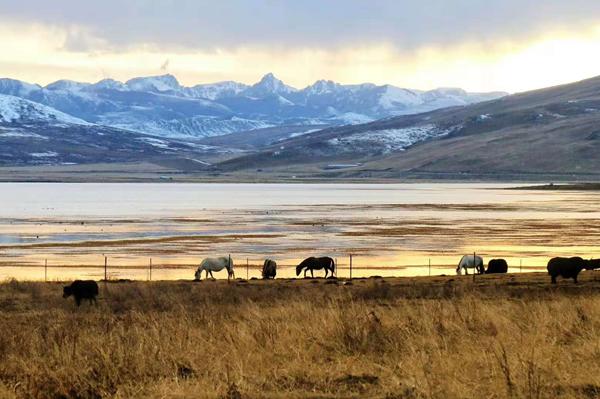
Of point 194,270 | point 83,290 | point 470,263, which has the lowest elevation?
point 83,290

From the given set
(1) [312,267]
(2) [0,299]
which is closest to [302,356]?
(2) [0,299]

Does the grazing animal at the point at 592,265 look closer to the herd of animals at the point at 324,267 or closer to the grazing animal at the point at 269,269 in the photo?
the herd of animals at the point at 324,267

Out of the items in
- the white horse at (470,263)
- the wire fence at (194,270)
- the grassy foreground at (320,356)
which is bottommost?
the grassy foreground at (320,356)

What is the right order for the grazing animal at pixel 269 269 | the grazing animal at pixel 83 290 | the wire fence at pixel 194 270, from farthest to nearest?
1. the wire fence at pixel 194 270
2. the grazing animal at pixel 269 269
3. the grazing animal at pixel 83 290

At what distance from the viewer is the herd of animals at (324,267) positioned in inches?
1136

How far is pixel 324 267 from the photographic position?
43.8 meters

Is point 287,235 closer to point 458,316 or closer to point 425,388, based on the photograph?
point 458,316

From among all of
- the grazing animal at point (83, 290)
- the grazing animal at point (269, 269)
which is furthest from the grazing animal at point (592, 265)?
the grazing animal at point (83, 290)

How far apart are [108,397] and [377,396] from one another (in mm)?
3069

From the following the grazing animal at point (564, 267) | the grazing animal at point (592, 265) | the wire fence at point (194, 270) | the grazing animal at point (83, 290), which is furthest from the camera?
the wire fence at point (194, 270)

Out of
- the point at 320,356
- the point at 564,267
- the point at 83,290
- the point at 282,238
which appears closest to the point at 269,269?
the point at 564,267

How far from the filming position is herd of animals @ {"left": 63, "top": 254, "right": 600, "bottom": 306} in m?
28.9

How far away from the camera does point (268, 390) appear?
11.6m

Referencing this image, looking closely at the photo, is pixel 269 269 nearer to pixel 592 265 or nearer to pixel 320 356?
pixel 592 265
